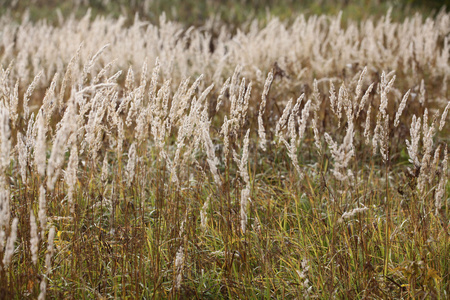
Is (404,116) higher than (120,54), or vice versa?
(120,54)

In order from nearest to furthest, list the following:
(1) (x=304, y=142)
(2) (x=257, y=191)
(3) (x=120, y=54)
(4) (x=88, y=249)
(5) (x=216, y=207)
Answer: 1. (4) (x=88, y=249)
2. (5) (x=216, y=207)
3. (2) (x=257, y=191)
4. (1) (x=304, y=142)
5. (3) (x=120, y=54)

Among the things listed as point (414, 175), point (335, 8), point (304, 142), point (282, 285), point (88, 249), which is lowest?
point (282, 285)

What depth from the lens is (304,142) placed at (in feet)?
12.7

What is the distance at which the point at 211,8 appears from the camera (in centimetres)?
1288

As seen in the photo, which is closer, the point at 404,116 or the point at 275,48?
the point at 404,116

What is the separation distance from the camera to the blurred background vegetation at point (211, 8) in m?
11.4

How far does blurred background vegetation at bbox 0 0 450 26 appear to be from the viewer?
1145cm

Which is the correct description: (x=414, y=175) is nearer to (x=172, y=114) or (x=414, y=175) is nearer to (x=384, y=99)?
(x=384, y=99)

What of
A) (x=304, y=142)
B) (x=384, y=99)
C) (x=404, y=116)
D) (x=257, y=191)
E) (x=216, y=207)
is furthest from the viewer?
(x=404, y=116)

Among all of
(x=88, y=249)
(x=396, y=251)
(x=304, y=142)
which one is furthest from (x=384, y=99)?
(x=304, y=142)

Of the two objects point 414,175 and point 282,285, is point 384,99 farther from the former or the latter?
point 282,285

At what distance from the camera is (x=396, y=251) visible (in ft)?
7.13

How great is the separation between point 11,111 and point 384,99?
167 centimetres

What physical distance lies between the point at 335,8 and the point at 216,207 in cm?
1115
